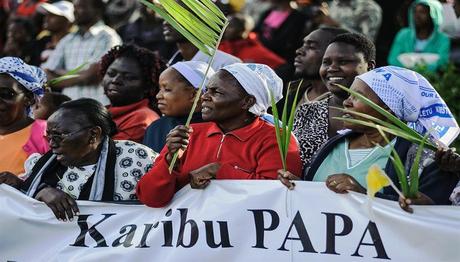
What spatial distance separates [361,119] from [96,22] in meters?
5.06

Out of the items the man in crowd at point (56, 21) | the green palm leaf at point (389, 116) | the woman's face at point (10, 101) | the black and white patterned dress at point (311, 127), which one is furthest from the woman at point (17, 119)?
the man in crowd at point (56, 21)

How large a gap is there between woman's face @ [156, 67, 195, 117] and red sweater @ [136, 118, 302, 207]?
0.92 metres

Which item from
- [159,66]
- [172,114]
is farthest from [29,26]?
[172,114]

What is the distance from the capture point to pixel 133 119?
7879 mm

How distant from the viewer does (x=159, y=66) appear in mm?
8148

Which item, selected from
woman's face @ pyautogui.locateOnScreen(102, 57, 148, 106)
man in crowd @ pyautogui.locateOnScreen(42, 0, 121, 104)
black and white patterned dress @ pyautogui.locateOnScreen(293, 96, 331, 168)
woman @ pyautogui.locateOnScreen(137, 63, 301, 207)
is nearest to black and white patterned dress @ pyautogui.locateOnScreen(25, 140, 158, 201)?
woman @ pyautogui.locateOnScreen(137, 63, 301, 207)

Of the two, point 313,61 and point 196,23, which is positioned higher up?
point 196,23

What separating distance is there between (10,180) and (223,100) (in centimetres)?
136

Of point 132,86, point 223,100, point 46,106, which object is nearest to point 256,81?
point 223,100

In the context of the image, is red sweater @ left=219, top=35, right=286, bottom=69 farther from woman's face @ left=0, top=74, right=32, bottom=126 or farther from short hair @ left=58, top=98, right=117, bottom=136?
short hair @ left=58, top=98, right=117, bottom=136

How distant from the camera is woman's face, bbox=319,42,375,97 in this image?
23.2 feet

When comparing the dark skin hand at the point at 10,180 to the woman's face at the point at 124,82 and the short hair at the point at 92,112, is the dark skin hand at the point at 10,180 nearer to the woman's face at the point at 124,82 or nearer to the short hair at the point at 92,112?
the short hair at the point at 92,112

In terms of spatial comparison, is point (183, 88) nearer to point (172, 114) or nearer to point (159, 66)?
point (172, 114)

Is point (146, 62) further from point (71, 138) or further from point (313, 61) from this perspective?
point (71, 138)
